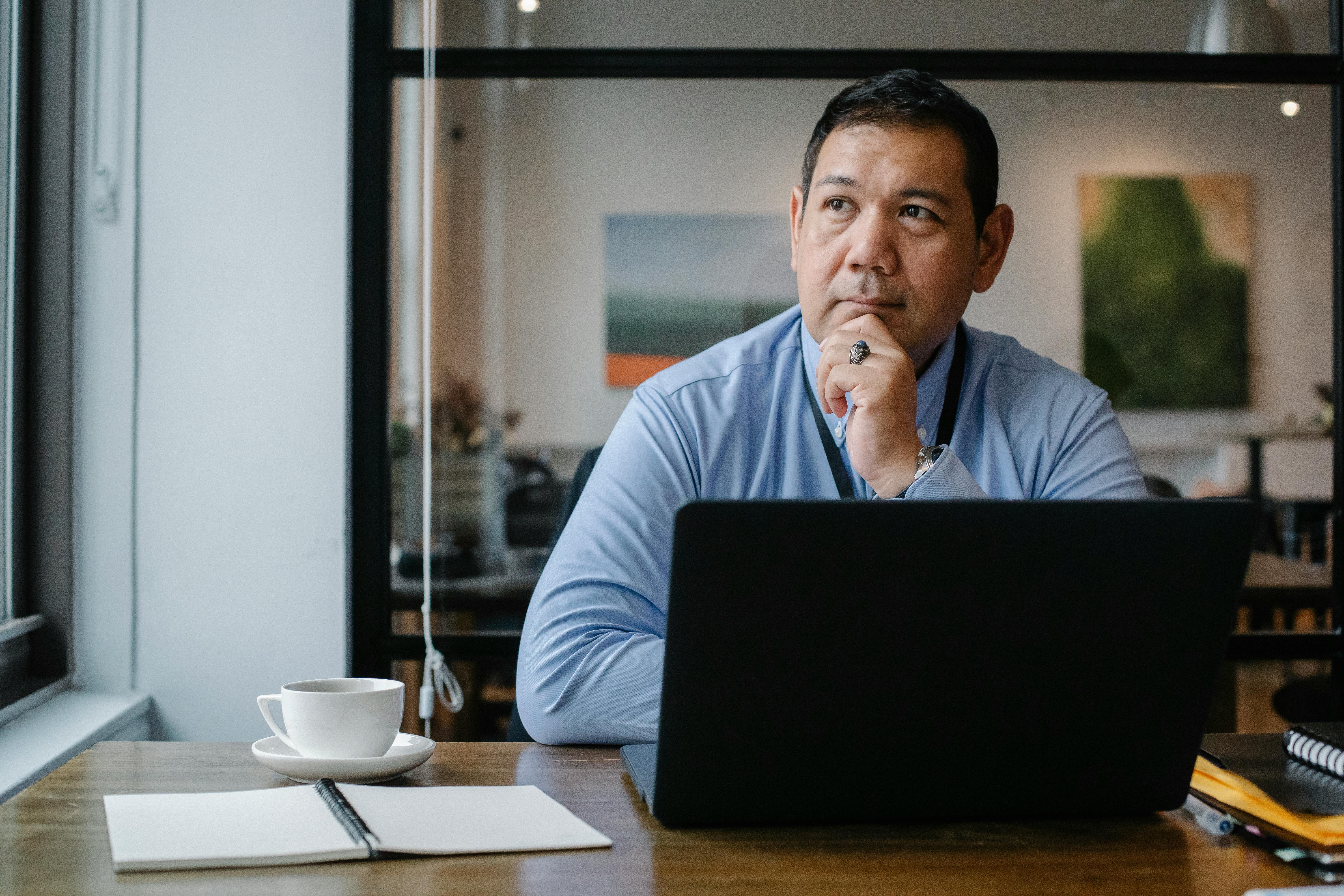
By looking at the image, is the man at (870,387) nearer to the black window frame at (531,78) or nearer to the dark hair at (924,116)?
the dark hair at (924,116)

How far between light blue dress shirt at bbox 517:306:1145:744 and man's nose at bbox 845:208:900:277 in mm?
149

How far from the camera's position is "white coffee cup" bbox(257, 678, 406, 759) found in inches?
37.6

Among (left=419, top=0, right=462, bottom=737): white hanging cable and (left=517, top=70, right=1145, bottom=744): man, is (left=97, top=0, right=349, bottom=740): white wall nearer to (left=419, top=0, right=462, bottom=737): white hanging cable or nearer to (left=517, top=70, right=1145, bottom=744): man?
(left=419, top=0, right=462, bottom=737): white hanging cable

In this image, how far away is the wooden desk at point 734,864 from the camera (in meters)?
0.68

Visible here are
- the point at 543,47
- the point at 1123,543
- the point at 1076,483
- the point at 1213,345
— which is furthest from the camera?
the point at 1213,345

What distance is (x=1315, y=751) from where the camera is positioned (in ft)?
3.05

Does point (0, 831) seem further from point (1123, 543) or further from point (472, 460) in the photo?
point (472, 460)

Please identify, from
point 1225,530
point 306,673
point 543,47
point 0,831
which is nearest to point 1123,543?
point 1225,530

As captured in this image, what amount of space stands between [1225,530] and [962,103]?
971 millimetres

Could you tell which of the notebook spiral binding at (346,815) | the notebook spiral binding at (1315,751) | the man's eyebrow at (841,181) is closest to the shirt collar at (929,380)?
the man's eyebrow at (841,181)

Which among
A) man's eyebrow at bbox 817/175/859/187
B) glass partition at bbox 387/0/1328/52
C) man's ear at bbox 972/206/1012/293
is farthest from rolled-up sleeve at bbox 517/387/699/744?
glass partition at bbox 387/0/1328/52

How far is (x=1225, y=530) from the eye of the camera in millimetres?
729

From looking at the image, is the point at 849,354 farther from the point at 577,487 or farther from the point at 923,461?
the point at 577,487

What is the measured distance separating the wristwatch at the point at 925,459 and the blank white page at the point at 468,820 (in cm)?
65
